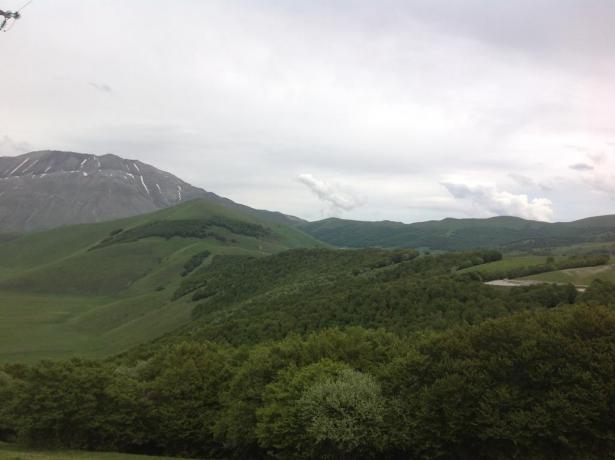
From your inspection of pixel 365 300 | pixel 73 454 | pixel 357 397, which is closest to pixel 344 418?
pixel 357 397

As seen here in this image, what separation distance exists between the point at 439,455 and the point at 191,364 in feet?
79.2

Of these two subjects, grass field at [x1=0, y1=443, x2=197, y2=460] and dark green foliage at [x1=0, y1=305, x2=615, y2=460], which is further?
grass field at [x1=0, y1=443, x2=197, y2=460]

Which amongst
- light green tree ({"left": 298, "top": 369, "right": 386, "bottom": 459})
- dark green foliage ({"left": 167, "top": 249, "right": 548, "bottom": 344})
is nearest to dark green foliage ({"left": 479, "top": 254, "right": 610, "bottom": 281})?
dark green foliage ({"left": 167, "top": 249, "right": 548, "bottom": 344})

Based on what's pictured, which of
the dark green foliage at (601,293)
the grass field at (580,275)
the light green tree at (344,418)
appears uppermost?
the grass field at (580,275)

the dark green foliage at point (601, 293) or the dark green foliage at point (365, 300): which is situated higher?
the dark green foliage at point (601, 293)

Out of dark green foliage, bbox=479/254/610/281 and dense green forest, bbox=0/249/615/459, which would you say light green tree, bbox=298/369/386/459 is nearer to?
dense green forest, bbox=0/249/615/459

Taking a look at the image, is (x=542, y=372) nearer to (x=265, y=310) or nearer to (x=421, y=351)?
(x=421, y=351)

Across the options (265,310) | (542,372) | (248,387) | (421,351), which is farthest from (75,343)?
(542,372)

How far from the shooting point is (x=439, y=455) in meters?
36.1

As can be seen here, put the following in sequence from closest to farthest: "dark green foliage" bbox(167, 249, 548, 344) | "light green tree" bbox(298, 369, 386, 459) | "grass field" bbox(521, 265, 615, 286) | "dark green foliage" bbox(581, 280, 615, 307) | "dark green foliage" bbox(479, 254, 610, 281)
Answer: "light green tree" bbox(298, 369, 386, 459)
"dark green foliage" bbox(581, 280, 615, 307)
"dark green foliage" bbox(167, 249, 548, 344)
"grass field" bbox(521, 265, 615, 286)
"dark green foliage" bbox(479, 254, 610, 281)

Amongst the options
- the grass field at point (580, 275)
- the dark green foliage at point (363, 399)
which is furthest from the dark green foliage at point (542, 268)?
the dark green foliage at point (363, 399)

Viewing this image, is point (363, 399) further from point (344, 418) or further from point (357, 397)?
point (344, 418)

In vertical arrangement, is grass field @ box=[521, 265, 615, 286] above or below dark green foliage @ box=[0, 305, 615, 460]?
above

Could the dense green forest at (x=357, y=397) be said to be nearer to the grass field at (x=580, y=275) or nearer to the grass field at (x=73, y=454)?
the grass field at (x=73, y=454)
